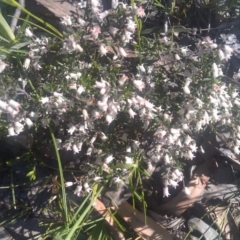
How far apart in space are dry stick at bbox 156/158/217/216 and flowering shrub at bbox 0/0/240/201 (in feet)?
1.13

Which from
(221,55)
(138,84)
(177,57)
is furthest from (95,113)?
(221,55)

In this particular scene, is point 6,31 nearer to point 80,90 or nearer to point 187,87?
point 80,90

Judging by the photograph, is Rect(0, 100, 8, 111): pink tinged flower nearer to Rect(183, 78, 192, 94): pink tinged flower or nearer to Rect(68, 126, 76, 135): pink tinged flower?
Rect(68, 126, 76, 135): pink tinged flower

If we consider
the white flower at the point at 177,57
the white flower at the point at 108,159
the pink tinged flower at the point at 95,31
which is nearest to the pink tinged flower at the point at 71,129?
the white flower at the point at 108,159

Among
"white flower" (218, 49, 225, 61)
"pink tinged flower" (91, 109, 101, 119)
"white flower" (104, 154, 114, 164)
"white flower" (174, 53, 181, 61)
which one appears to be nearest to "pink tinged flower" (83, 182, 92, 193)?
"white flower" (104, 154, 114, 164)

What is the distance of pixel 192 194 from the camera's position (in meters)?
2.54

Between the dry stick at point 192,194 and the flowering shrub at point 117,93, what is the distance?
0.35 metres

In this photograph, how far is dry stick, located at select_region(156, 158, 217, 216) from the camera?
2535 mm

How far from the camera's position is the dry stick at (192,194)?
2.53m

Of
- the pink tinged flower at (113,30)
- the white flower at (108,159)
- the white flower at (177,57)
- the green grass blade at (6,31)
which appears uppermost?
the pink tinged flower at (113,30)

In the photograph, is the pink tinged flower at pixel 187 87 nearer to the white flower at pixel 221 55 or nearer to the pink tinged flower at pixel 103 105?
the white flower at pixel 221 55

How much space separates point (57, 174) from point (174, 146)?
68 centimetres

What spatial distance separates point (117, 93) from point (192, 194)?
0.90 metres

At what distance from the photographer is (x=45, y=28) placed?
226cm
